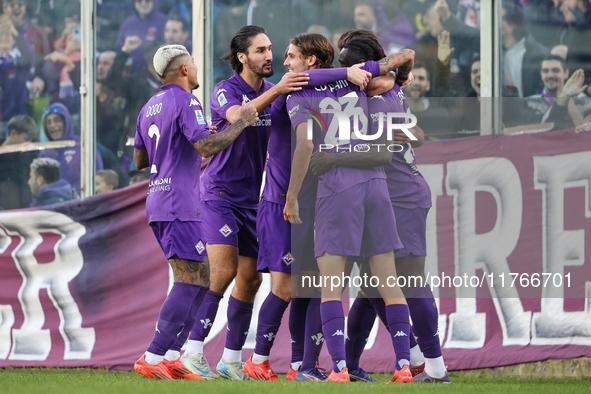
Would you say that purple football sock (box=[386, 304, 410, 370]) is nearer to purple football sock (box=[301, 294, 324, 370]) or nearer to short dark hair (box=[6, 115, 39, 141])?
purple football sock (box=[301, 294, 324, 370])

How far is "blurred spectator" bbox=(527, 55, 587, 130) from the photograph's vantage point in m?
6.02

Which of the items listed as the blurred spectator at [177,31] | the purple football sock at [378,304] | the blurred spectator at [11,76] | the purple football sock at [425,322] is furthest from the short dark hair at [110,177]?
the purple football sock at [425,322]

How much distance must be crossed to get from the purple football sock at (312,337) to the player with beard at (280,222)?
0.05 feet

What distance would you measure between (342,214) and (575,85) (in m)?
3.06

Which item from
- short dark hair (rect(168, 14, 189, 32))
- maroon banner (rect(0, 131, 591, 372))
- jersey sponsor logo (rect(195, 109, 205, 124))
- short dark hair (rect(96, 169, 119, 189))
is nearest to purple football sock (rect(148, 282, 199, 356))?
jersey sponsor logo (rect(195, 109, 205, 124))

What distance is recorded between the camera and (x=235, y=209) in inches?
190

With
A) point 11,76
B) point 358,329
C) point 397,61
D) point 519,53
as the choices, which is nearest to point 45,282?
point 11,76

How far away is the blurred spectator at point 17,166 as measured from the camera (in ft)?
25.0

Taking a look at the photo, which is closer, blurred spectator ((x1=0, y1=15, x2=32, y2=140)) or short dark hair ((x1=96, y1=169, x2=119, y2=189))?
short dark hair ((x1=96, y1=169, x2=119, y2=189))

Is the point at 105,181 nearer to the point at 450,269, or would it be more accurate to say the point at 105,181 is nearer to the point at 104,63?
the point at 104,63

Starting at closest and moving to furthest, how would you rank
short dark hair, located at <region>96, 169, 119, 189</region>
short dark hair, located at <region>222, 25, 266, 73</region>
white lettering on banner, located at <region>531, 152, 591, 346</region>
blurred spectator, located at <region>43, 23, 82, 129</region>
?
short dark hair, located at <region>222, 25, 266, 73</region>, white lettering on banner, located at <region>531, 152, 591, 346</region>, short dark hair, located at <region>96, 169, 119, 189</region>, blurred spectator, located at <region>43, 23, 82, 129</region>

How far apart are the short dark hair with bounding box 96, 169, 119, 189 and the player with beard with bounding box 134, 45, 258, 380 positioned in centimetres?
298

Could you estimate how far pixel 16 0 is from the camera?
7.81m

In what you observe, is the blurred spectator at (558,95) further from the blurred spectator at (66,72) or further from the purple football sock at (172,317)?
the blurred spectator at (66,72)
